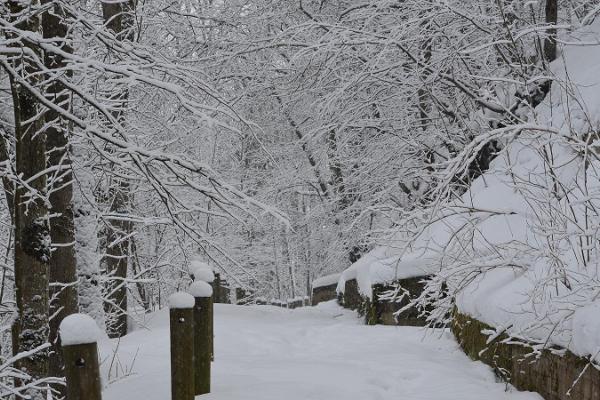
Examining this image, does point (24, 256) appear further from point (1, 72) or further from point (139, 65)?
point (1, 72)

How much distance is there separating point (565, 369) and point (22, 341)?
3.24 meters

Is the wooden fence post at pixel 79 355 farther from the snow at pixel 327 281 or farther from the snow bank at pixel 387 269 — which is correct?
the snow at pixel 327 281

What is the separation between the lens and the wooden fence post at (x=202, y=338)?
13.5 ft

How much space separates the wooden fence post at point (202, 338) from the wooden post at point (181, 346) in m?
0.49

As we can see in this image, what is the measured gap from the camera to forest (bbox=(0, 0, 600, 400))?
3.67 meters

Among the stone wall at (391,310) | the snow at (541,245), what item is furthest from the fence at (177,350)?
the stone wall at (391,310)

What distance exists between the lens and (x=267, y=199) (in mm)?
17766

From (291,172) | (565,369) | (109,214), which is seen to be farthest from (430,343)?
(291,172)

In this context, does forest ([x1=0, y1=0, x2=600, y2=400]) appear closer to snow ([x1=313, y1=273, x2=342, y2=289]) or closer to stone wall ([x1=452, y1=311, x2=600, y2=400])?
stone wall ([x1=452, y1=311, x2=600, y2=400])

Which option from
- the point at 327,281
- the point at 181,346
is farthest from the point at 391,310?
the point at 327,281

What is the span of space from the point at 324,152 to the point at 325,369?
30.9ft

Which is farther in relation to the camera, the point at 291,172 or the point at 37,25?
the point at 291,172

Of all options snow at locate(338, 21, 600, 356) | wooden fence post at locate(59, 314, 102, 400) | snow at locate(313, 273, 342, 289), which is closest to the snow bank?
Answer: snow at locate(338, 21, 600, 356)

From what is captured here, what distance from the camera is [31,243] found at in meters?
3.74
